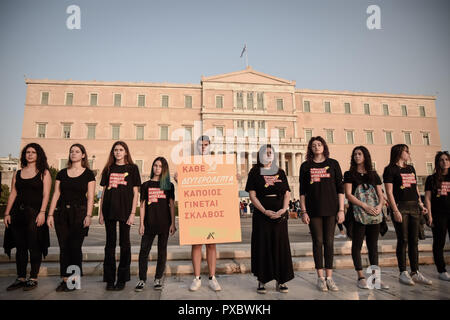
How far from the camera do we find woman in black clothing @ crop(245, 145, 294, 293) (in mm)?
3488

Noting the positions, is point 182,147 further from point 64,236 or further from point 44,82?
point 64,236

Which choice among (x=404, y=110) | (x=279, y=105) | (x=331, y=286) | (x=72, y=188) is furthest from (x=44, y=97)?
(x=404, y=110)

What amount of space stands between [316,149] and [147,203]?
254 centimetres

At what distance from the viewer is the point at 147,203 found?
3826 mm

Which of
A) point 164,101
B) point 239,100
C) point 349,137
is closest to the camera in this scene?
point 164,101

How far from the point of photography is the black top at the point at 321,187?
3662mm

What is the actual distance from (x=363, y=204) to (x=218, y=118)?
111 feet

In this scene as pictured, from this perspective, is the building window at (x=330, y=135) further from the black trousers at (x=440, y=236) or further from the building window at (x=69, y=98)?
the black trousers at (x=440, y=236)

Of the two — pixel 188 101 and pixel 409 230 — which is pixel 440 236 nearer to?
pixel 409 230

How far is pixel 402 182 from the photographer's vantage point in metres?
4.11

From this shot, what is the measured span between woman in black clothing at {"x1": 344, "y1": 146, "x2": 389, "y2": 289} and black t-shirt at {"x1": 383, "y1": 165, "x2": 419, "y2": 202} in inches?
15.3

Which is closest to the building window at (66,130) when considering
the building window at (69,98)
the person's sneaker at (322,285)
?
the building window at (69,98)

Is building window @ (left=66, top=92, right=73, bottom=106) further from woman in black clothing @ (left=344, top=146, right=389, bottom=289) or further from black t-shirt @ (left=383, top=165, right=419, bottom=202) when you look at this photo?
black t-shirt @ (left=383, top=165, right=419, bottom=202)

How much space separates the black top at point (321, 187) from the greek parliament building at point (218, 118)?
95.7ft
